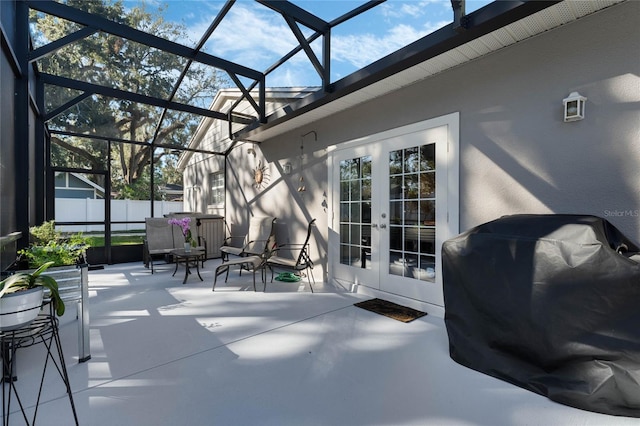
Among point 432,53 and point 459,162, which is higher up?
point 432,53

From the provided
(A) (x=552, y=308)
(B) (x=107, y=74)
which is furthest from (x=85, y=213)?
(A) (x=552, y=308)

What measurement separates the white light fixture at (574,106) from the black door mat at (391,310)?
7.99ft

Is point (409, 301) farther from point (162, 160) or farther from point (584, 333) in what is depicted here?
point (162, 160)

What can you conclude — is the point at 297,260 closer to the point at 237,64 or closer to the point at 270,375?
the point at 270,375

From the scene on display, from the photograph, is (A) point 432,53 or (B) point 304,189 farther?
(B) point 304,189

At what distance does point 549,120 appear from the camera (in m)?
2.68

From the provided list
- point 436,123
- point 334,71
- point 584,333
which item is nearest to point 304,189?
point 334,71

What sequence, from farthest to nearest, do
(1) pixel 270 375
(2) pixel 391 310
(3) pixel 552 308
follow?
(2) pixel 391 310
(1) pixel 270 375
(3) pixel 552 308

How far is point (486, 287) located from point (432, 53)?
232 centimetres

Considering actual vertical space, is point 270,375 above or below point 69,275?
below

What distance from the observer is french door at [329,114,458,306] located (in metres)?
3.46

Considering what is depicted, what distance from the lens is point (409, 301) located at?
3750 millimetres

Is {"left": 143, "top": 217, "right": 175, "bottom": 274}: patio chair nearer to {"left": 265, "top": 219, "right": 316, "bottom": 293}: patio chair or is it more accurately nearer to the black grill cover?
{"left": 265, "top": 219, "right": 316, "bottom": 293}: patio chair

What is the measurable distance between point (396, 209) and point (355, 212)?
78 centimetres
